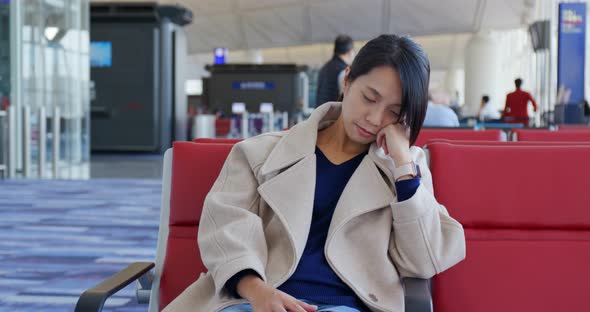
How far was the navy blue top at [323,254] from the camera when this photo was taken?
1.99m

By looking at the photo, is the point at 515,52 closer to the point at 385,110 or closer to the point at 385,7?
the point at 385,7

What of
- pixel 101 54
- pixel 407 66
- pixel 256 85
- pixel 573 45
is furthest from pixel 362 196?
pixel 256 85

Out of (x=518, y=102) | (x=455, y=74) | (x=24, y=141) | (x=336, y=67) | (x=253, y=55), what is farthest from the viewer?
(x=455, y=74)

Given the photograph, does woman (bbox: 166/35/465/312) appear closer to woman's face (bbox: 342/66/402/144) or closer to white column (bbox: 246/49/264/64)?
woman's face (bbox: 342/66/402/144)

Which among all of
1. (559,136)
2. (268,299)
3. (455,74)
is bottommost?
(268,299)

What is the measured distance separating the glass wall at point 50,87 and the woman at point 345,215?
9656 mm

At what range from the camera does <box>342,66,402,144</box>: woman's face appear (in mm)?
2053

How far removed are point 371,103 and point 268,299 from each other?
58 centimetres

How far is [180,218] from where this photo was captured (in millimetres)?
2371

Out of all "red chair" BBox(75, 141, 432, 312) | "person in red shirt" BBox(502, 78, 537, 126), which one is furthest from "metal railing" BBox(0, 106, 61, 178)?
"red chair" BBox(75, 141, 432, 312)

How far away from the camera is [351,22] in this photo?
36.3 m

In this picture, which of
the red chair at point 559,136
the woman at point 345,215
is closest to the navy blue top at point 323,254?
the woman at point 345,215

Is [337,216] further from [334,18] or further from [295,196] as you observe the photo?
[334,18]

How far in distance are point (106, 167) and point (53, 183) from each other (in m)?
2.93
